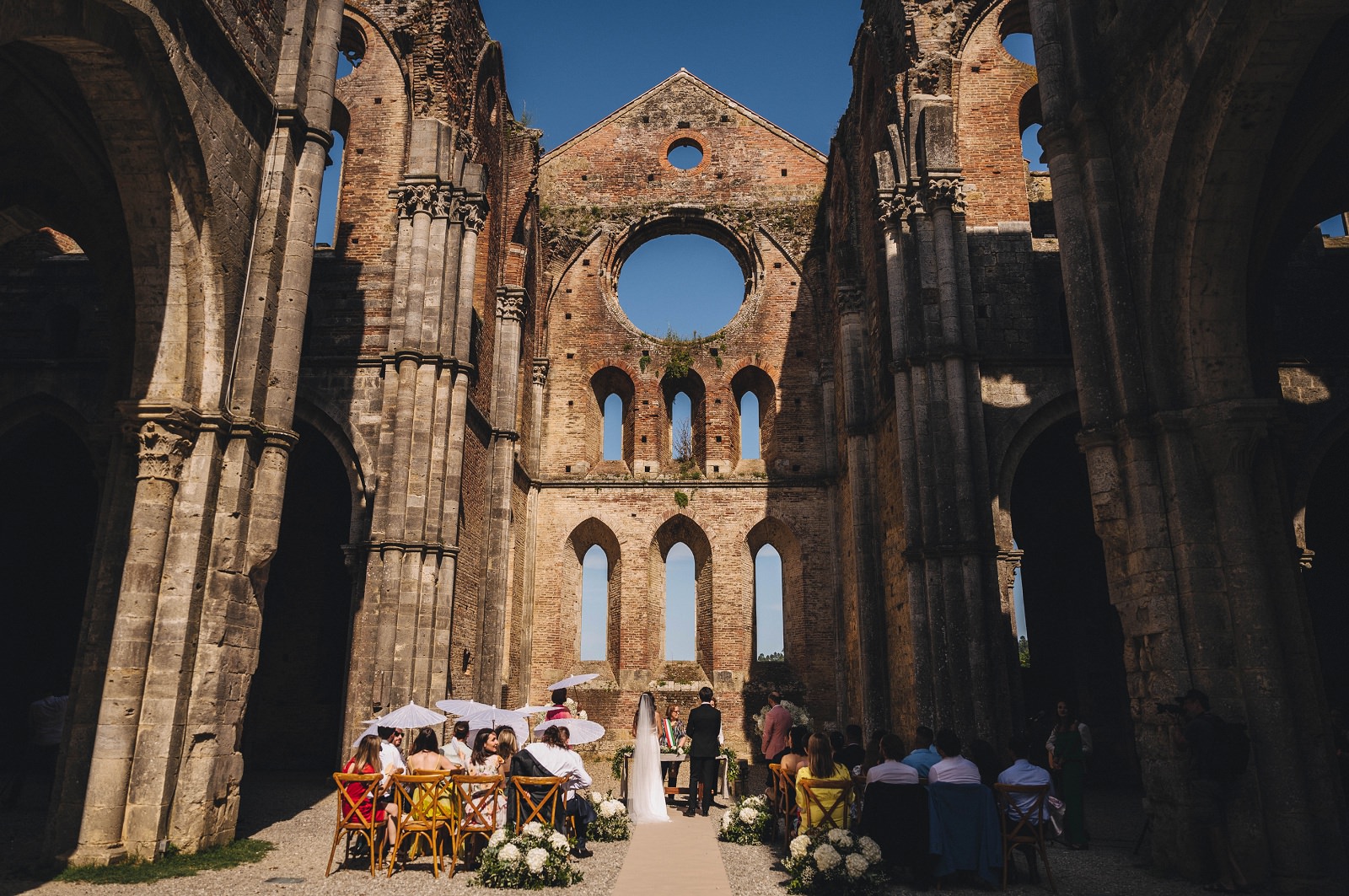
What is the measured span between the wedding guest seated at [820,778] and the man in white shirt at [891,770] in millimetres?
321

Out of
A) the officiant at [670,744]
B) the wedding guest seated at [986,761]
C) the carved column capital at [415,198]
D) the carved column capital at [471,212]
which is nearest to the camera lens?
the wedding guest seated at [986,761]

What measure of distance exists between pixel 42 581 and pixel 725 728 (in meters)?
14.0

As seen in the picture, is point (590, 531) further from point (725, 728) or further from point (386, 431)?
point (386, 431)

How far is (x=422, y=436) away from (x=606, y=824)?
7.33 meters

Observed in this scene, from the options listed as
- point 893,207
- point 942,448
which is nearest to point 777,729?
point 942,448

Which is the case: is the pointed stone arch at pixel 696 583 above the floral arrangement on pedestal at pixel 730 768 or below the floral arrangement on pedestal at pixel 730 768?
above

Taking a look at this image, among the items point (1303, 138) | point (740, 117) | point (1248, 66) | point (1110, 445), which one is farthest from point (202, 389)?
point (740, 117)

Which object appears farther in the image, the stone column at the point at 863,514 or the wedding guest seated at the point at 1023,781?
the stone column at the point at 863,514

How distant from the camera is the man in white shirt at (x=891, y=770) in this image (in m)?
7.39

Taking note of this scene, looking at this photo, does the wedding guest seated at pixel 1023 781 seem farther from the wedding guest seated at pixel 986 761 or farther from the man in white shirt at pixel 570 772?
the man in white shirt at pixel 570 772

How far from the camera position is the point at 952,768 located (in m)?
7.32

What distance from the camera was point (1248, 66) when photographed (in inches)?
282

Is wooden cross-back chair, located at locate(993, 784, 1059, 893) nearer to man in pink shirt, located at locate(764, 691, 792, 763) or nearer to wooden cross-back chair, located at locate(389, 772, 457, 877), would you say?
man in pink shirt, located at locate(764, 691, 792, 763)

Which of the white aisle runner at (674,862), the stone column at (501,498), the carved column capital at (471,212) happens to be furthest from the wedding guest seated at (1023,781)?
the carved column capital at (471,212)
